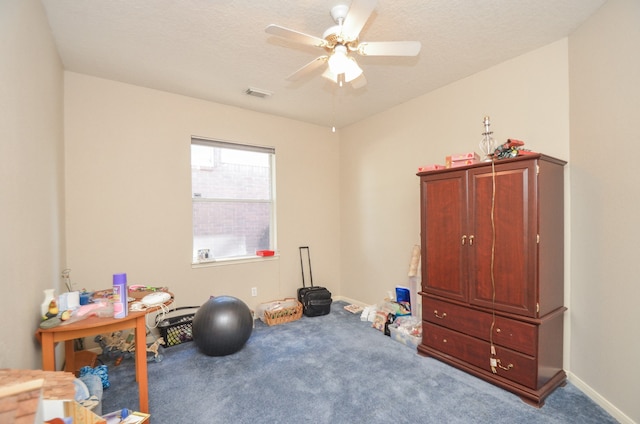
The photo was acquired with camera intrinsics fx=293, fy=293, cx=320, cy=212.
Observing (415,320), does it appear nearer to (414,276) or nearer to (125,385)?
(414,276)

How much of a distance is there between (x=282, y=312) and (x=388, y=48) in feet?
10.1

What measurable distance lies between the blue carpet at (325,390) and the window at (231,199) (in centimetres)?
126

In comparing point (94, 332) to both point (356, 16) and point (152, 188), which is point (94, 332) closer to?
point (152, 188)

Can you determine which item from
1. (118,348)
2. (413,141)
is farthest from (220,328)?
(413,141)

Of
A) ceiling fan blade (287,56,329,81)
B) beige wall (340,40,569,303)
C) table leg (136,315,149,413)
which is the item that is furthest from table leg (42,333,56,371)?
beige wall (340,40,569,303)

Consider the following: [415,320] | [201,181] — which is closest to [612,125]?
[415,320]

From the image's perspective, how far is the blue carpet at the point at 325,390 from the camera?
1972 millimetres

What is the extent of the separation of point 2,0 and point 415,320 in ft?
12.4

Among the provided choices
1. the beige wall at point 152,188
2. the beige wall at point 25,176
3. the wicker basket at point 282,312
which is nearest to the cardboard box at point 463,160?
the beige wall at point 152,188

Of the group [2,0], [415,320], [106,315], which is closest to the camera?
[2,0]

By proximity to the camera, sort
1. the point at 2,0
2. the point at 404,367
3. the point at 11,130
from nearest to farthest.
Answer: the point at 2,0 → the point at 11,130 → the point at 404,367

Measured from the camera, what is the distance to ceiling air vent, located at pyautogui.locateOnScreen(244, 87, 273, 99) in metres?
3.24

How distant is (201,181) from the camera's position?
3.64 meters

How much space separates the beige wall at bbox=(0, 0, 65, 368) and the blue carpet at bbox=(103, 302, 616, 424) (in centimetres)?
97
